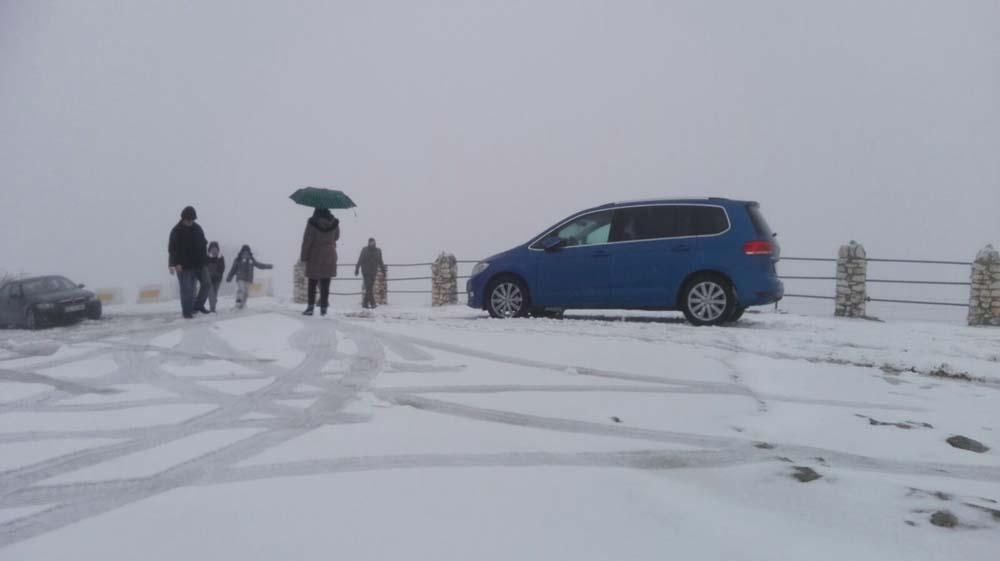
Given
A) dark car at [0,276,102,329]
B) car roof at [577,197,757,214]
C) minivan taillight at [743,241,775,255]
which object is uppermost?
car roof at [577,197,757,214]

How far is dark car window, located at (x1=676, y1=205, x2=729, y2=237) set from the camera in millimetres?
9492

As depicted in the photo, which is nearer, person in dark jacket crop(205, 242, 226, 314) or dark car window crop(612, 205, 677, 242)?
dark car window crop(612, 205, 677, 242)

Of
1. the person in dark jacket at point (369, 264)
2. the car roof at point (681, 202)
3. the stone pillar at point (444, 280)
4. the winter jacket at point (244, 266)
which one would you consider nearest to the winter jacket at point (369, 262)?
the person in dark jacket at point (369, 264)

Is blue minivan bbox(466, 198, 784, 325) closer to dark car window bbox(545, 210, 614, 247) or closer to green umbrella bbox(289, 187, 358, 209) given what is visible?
dark car window bbox(545, 210, 614, 247)

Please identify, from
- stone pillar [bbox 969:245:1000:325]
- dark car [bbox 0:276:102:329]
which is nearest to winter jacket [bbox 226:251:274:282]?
dark car [bbox 0:276:102:329]

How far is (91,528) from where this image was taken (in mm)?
2482

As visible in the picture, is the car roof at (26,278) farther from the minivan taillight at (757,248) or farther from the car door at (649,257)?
the minivan taillight at (757,248)

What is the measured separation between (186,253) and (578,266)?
567 cm

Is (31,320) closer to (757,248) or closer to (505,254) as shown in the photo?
(505,254)

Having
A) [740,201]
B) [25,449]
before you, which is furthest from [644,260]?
[25,449]

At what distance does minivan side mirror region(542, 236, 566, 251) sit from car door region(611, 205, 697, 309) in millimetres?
719

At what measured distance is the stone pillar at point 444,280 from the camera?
19.0 metres

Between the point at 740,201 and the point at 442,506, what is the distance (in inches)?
307

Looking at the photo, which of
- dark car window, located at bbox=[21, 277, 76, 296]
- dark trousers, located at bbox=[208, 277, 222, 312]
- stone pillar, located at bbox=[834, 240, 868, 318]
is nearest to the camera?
dark trousers, located at bbox=[208, 277, 222, 312]
